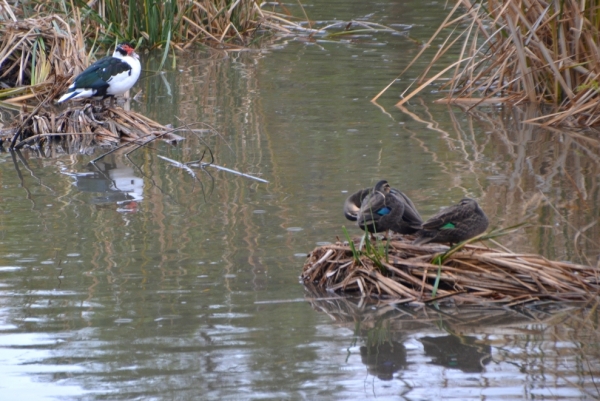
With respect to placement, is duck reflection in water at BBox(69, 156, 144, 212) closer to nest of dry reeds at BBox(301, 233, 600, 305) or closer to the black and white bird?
the black and white bird

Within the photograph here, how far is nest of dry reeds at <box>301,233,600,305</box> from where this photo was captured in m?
4.90

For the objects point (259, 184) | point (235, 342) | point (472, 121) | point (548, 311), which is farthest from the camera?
point (472, 121)

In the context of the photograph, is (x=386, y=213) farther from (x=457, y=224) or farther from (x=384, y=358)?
(x=384, y=358)

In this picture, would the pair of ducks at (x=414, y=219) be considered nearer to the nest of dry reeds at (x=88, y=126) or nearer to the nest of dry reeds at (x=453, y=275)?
the nest of dry reeds at (x=453, y=275)

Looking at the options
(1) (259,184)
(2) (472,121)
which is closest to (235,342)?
(1) (259,184)

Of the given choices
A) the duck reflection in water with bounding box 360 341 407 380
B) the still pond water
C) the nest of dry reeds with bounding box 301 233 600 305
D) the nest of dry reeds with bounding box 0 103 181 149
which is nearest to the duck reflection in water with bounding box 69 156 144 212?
the still pond water

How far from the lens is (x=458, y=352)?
171 inches

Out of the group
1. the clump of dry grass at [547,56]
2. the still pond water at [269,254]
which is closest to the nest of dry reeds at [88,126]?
the still pond water at [269,254]

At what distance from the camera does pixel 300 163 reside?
26.5ft

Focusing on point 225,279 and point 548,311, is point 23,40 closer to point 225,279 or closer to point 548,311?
point 225,279

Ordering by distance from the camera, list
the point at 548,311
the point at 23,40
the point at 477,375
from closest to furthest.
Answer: the point at 477,375
the point at 548,311
the point at 23,40

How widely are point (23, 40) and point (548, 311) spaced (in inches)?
306

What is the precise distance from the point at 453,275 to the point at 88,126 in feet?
16.9

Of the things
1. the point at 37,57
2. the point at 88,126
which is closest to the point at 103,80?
the point at 88,126
